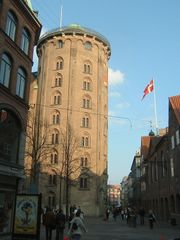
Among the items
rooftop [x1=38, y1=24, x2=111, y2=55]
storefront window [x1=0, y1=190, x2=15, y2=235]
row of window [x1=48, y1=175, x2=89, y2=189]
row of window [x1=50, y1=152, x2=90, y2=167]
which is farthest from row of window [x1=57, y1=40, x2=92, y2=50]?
storefront window [x1=0, y1=190, x2=15, y2=235]

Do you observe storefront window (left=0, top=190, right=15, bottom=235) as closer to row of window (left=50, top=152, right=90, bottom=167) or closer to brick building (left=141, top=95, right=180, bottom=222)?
brick building (left=141, top=95, right=180, bottom=222)

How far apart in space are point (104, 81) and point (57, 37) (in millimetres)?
13205

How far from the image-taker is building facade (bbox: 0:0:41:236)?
2259cm

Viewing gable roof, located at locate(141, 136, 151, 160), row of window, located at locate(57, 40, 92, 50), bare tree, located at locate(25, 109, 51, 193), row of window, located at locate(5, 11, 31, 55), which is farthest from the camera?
row of window, located at locate(57, 40, 92, 50)

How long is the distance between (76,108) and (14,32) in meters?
42.3

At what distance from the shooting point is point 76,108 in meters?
66.8

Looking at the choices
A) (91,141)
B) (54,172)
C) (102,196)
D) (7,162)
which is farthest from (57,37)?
(7,162)

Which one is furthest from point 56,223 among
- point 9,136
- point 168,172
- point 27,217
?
point 168,172

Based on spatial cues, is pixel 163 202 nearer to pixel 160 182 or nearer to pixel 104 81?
pixel 160 182

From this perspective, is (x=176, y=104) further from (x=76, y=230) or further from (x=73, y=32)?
(x=73, y=32)

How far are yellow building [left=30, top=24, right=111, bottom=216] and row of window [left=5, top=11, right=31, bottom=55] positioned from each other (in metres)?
35.1

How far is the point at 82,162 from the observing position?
65688 millimetres

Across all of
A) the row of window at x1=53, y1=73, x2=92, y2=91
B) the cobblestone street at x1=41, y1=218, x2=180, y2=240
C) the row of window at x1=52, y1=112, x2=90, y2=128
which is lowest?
the cobblestone street at x1=41, y1=218, x2=180, y2=240

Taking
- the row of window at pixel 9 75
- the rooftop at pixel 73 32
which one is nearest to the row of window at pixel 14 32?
the row of window at pixel 9 75
